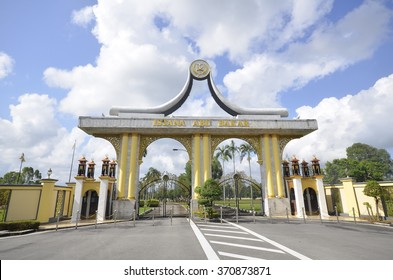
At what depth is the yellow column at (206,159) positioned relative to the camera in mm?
21078

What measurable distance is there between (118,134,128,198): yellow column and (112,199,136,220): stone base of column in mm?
655

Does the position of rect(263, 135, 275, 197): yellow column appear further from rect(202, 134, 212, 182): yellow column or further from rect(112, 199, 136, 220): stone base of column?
rect(112, 199, 136, 220): stone base of column

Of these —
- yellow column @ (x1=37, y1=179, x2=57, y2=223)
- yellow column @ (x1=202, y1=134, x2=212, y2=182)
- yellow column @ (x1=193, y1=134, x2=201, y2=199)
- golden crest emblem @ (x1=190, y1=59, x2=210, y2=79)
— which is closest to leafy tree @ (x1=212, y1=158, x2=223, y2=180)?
yellow column @ (x1=202, y1=134, x2=212, y2=182)

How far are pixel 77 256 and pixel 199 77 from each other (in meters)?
20.6

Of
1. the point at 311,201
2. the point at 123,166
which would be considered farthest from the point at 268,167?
the point at 123,166

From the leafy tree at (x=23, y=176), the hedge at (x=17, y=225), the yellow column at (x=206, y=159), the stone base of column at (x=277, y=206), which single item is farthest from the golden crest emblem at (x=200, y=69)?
the leafy tree at (x=23, y=176)

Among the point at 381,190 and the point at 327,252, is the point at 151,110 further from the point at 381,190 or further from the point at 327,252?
the point at 381,190

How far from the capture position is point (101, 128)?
67.2 ft

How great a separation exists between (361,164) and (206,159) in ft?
157

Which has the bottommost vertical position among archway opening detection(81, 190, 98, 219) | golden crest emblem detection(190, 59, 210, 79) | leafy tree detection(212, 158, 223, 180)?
archway opening detection(81, 190, 98, 219)

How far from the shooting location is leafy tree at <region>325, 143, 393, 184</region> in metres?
49.3

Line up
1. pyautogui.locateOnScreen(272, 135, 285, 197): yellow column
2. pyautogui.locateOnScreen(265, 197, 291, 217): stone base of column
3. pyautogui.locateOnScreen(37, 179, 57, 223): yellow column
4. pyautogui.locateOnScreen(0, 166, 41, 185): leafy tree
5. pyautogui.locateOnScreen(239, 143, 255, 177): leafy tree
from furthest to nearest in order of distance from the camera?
pyautogui.locateOnScreen(0, 166, 41, 185): leafy tree, pyautogui.locateOnScreen(239, 143, 255, 177): leafy tree, pyautogui.locateOnScreen(272, 135, 285, 197): yellow column, pyautogui.locateOnScreen(265, 197, 291, 217): stone base of column, pyautogui.locateOnScreen(37, 179, 57, 223): yellow column

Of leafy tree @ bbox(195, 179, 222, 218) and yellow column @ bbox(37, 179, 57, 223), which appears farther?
Result: leafy tree @ bbox(195, 179, 222, 218)
